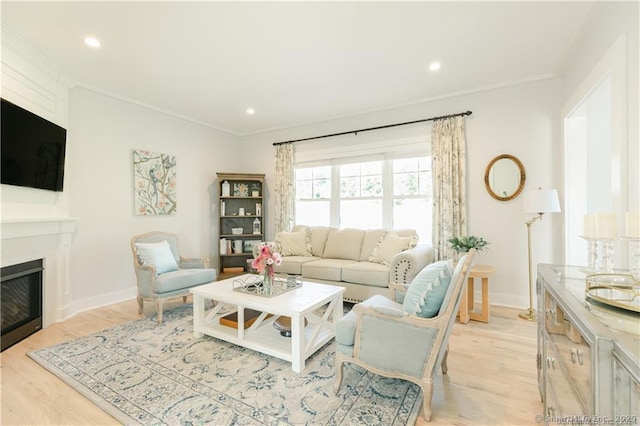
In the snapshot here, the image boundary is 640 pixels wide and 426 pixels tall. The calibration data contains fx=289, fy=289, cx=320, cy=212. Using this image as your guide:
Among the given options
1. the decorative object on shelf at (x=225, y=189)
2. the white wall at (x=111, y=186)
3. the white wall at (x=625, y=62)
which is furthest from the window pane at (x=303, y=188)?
the white wall at (x=625, y=62)

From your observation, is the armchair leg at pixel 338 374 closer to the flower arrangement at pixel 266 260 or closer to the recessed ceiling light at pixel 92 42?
Answer: the flower arrangement at pixel 266 260

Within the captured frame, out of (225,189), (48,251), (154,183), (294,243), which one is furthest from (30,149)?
(294,243)

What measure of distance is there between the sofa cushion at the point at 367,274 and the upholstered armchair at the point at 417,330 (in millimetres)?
1516

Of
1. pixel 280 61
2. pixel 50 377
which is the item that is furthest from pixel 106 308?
pixel 280 61

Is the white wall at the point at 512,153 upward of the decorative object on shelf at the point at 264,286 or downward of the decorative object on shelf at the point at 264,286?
upward

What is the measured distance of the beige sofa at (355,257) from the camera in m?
3.33

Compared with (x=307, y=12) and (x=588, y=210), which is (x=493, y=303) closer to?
(x=588, y=210)

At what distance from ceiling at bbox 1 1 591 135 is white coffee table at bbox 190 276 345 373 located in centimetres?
229

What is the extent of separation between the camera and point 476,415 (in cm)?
169

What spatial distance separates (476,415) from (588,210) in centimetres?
285

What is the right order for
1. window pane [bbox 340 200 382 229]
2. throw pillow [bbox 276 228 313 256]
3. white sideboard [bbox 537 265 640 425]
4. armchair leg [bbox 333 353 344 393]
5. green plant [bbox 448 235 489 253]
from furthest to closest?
window pane [bbox 340 200 382 229]
throw pillow [bbox 276 228 313 256]
green plant [bbox 448 235 489 253]
armchair leg [bbox 333 353 344 393]
white sideboard [bbox 537 265 640 425]

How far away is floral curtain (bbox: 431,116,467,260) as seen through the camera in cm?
377

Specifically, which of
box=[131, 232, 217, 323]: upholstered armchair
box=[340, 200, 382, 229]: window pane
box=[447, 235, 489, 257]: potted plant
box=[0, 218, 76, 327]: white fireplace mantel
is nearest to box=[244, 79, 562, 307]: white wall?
box=[447, 235, 489, 257]: potted plant

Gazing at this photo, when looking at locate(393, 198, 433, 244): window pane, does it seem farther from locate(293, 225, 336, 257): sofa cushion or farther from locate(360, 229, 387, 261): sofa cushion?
locate(293, 225, 336, 257): sofa cushion
